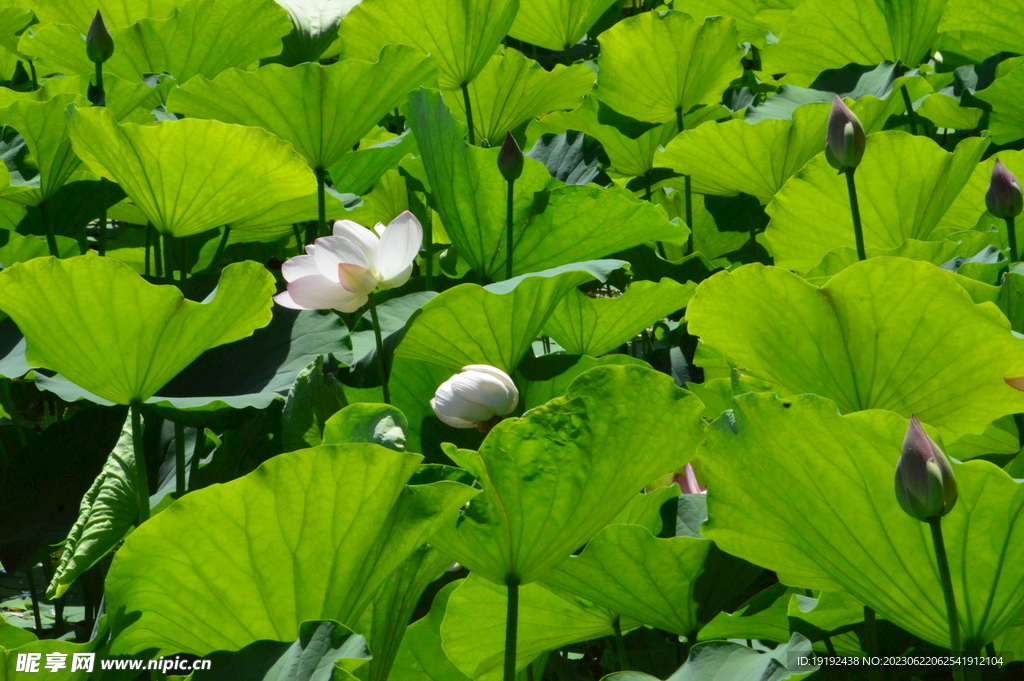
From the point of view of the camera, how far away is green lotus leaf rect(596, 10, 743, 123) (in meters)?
1.22

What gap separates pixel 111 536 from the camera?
2.29 feet

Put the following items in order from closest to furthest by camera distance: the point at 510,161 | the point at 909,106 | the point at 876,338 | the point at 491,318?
the point at 876,338
the point at 491,318
the point at 510,161
the point at 909,106

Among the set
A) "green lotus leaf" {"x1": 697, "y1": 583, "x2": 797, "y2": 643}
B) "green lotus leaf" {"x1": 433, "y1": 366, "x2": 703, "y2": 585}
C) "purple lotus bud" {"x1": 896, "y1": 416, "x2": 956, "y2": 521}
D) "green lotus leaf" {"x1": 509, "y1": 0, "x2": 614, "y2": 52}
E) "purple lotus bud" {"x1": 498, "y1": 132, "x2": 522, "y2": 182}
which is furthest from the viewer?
"green lotus leaf" {"x1": 509, "y1": 0, "x2": 614, "y2": 52}

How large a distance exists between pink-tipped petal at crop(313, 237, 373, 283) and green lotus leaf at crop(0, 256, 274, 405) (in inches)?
2.4

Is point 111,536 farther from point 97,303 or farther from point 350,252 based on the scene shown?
point 350,252

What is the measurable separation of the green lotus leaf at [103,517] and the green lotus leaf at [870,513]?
44cm

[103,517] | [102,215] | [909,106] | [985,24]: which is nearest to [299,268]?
[103,517]

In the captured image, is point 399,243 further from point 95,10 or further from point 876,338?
point 95,10

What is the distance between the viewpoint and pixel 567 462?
550 mm

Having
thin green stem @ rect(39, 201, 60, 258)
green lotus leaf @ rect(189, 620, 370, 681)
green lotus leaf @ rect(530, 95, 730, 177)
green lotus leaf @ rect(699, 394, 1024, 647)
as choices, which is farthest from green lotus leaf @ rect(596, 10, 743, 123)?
green lotus leaf @ rect(189, 620, 370, 681)

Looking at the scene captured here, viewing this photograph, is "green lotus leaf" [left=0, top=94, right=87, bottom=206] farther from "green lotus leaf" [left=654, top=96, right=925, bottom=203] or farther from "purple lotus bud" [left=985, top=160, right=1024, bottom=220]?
"purple lotus bud" [left=985, top=160, right=1024, bottom=220]

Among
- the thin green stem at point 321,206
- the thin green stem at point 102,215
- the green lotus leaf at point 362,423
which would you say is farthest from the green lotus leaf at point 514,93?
the green lotus leaf at point 362,423

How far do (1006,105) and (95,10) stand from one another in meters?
1.32

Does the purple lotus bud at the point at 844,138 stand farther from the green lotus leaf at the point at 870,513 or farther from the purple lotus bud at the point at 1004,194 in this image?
the green lotus leaf at the point at 870,513
